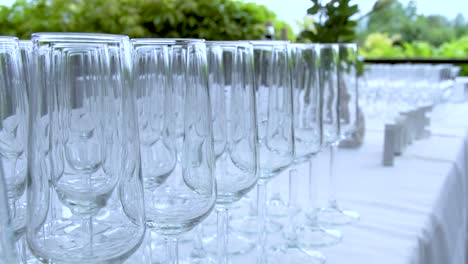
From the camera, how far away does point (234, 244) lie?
645 millimetres

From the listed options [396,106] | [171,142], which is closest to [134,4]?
[396,106]

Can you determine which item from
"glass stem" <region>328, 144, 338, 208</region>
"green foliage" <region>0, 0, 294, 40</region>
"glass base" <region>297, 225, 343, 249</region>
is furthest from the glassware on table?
"green foliage" <region>0, 0, 294, 40</region>

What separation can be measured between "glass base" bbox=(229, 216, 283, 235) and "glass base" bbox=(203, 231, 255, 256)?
0.02m

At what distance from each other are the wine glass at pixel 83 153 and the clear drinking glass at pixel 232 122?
6.3 inches

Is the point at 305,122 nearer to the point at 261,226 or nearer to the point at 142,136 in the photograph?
the point at 261,226

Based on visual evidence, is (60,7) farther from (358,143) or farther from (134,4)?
(358,143)

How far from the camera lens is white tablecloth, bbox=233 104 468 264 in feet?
2.11

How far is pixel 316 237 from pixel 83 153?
1.37 feet

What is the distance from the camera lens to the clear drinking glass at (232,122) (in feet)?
1.67

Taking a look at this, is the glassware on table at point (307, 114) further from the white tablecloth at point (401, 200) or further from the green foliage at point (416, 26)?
the green foliage at point (416, 26)

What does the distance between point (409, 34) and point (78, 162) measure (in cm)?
438

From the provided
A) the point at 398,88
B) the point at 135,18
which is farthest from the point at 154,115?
the point at 135,18

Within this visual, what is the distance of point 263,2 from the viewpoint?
2775 millimetres

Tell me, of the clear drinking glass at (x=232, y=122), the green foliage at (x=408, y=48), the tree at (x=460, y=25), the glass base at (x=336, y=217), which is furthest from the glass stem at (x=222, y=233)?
the tree at (x=460, y=25)
